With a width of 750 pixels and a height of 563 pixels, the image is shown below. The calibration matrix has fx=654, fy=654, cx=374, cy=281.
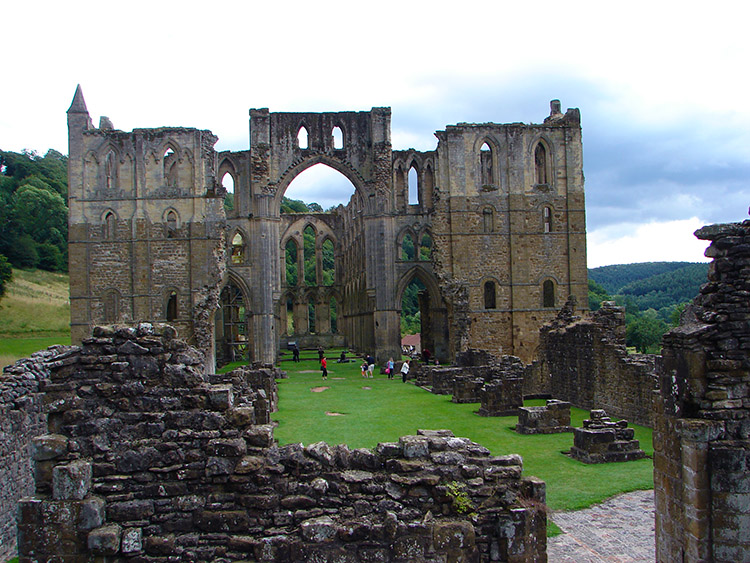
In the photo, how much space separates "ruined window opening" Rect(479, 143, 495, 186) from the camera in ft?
113

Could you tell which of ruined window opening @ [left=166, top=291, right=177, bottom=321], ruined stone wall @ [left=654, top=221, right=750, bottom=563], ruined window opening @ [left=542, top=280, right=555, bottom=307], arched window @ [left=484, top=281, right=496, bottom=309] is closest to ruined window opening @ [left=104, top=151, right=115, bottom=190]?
ruined window opening @ [left=166, top=291, right=177, bottom=321]

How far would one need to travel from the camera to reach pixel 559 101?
123ft

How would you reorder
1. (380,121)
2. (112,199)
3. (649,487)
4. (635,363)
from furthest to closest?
(380,121)
(112,199)
(635,363)
(649,487)

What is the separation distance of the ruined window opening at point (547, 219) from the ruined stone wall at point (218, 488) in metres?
30.0

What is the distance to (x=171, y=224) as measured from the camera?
33938 mm

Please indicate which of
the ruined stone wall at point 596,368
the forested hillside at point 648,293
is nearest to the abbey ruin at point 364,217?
the ruined stone wall at point 596,368

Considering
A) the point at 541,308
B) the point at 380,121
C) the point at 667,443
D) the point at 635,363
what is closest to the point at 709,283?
the point at 667,443

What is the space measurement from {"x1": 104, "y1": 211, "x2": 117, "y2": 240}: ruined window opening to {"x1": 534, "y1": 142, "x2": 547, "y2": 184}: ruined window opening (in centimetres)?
2207

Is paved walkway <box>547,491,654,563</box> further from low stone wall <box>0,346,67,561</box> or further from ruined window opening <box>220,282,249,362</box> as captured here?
ruined window opening <box>220,282,249,362</box>

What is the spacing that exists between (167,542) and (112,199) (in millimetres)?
30940

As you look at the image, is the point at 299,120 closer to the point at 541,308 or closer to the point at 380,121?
the point at 380,121

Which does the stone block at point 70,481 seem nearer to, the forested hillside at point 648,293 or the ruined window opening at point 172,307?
the ruined window opening at point 172,307

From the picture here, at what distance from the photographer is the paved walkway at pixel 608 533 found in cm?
736

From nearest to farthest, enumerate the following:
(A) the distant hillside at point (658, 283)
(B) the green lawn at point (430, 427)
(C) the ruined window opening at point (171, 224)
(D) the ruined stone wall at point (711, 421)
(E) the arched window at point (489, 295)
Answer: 1. (D) the ruined stone wall at point (711, 421)
2. (B) the green lawn at point (430, 427)
3. (C) the ruined window opening at point (171, 224)
4. (E) the arched window at point (489, 295)
5. (A) the distant hillside at point (658, 283)
